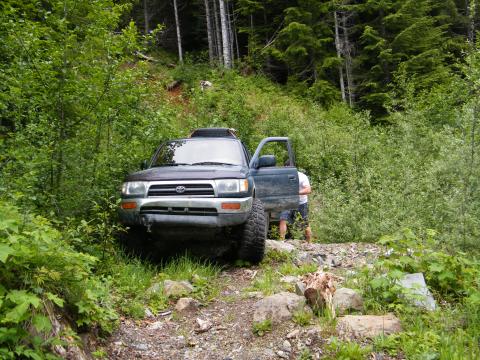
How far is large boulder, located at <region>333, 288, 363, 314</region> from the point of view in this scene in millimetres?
3982

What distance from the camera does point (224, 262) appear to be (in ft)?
19.8

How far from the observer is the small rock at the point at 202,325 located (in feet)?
13.0

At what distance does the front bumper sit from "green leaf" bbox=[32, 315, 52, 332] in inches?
106

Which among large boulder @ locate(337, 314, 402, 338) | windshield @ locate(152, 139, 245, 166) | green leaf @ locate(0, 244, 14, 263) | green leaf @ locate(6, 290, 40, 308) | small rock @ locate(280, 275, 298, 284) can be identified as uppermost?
windshield @ locate(152, 139, 245, 166)

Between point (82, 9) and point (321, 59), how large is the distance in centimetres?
1940

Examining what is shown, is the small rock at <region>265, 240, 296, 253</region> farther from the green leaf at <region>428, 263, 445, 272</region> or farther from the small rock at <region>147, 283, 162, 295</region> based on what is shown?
the green leaf at <region>428, 263, 445, 272</region>

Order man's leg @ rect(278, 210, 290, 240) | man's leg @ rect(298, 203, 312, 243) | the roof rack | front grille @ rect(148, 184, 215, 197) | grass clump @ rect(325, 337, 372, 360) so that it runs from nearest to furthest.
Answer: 1. grass clump @ rect(325, 337, 372, 360)
2. front grille @ rect(148, 184, 215, 197)
3. man's leg @ rect(278, 210, 290, 240)
4. man's leg @ rect(298, 203, 312, 243)
5. the roof rack

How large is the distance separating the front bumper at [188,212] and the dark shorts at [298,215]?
139 inches

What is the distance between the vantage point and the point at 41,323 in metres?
2.50

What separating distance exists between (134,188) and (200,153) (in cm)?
148

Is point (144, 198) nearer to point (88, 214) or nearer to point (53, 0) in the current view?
point (88, 214)

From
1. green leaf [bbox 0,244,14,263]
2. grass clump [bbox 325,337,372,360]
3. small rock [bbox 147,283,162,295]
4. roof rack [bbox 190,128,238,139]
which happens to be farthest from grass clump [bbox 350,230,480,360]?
roof rack [bbox 190,128,238,139]

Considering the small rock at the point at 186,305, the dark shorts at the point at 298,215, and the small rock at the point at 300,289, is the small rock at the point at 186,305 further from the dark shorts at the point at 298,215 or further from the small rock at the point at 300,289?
the dark shorts at the point at 298,215

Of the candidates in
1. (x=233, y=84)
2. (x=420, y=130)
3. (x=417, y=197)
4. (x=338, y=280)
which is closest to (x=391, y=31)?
(x=233, y=84)
